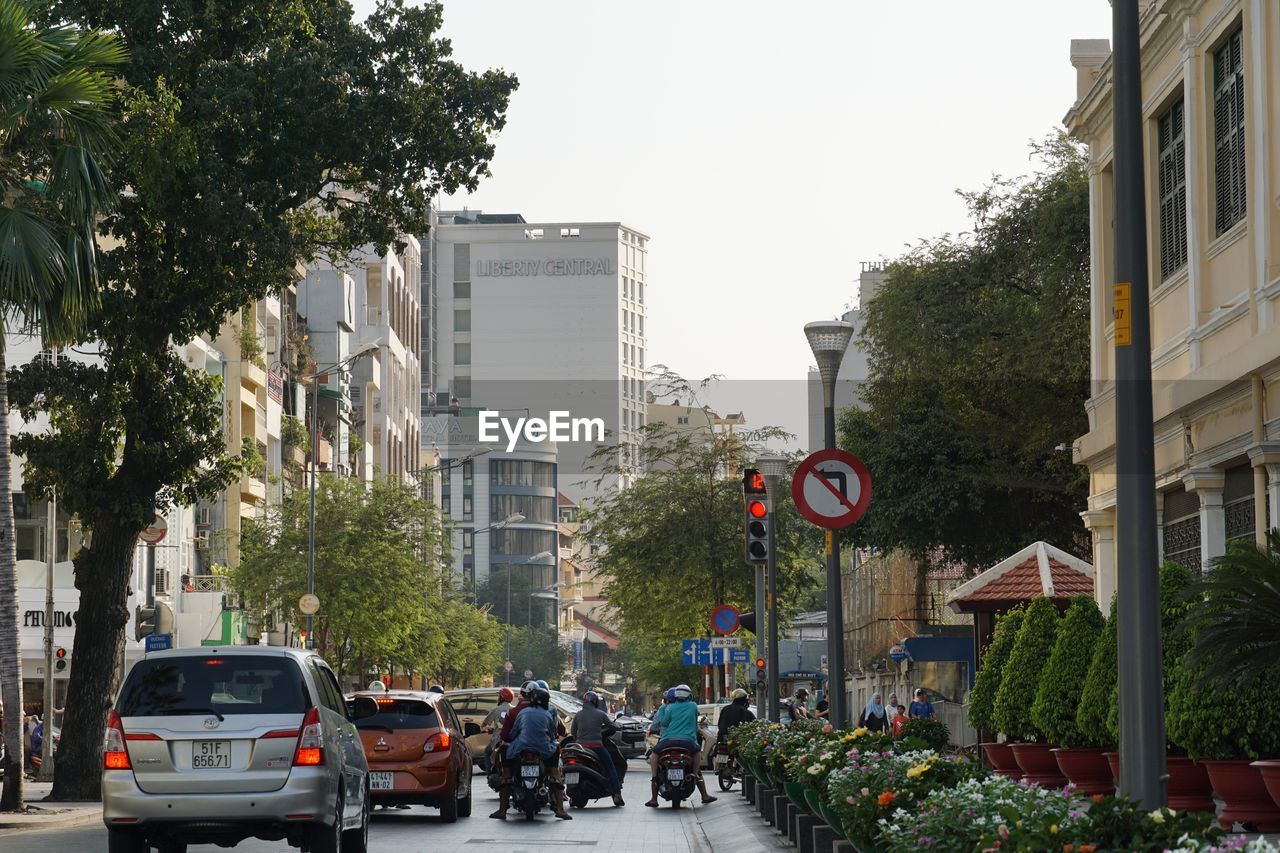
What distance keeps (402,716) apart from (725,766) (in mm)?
10720

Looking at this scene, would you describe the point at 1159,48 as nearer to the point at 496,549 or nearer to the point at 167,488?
the point at 167,488

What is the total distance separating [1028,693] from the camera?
71.7 feet

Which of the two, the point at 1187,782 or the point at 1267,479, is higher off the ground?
the point at 1267,479

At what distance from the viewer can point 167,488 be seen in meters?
29.6

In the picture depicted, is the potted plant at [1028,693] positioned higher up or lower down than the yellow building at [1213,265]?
lower down

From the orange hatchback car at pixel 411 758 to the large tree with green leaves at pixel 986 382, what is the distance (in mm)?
20055

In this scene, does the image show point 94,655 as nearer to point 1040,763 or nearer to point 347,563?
point 1040,763

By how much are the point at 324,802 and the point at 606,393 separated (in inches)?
6731

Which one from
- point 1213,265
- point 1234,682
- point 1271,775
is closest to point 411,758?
point 1213,265

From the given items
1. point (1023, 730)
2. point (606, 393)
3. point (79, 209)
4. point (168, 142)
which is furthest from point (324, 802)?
point (606, 393)

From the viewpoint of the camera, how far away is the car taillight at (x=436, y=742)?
81.9 feet

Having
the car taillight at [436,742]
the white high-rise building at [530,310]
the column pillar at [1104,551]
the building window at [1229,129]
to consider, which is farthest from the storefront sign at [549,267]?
the building window at [1229,129]

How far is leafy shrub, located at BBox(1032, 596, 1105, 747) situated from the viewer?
20109mm

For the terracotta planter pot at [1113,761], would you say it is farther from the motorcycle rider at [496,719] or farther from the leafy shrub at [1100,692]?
the motorcycle rider at [496,719]
